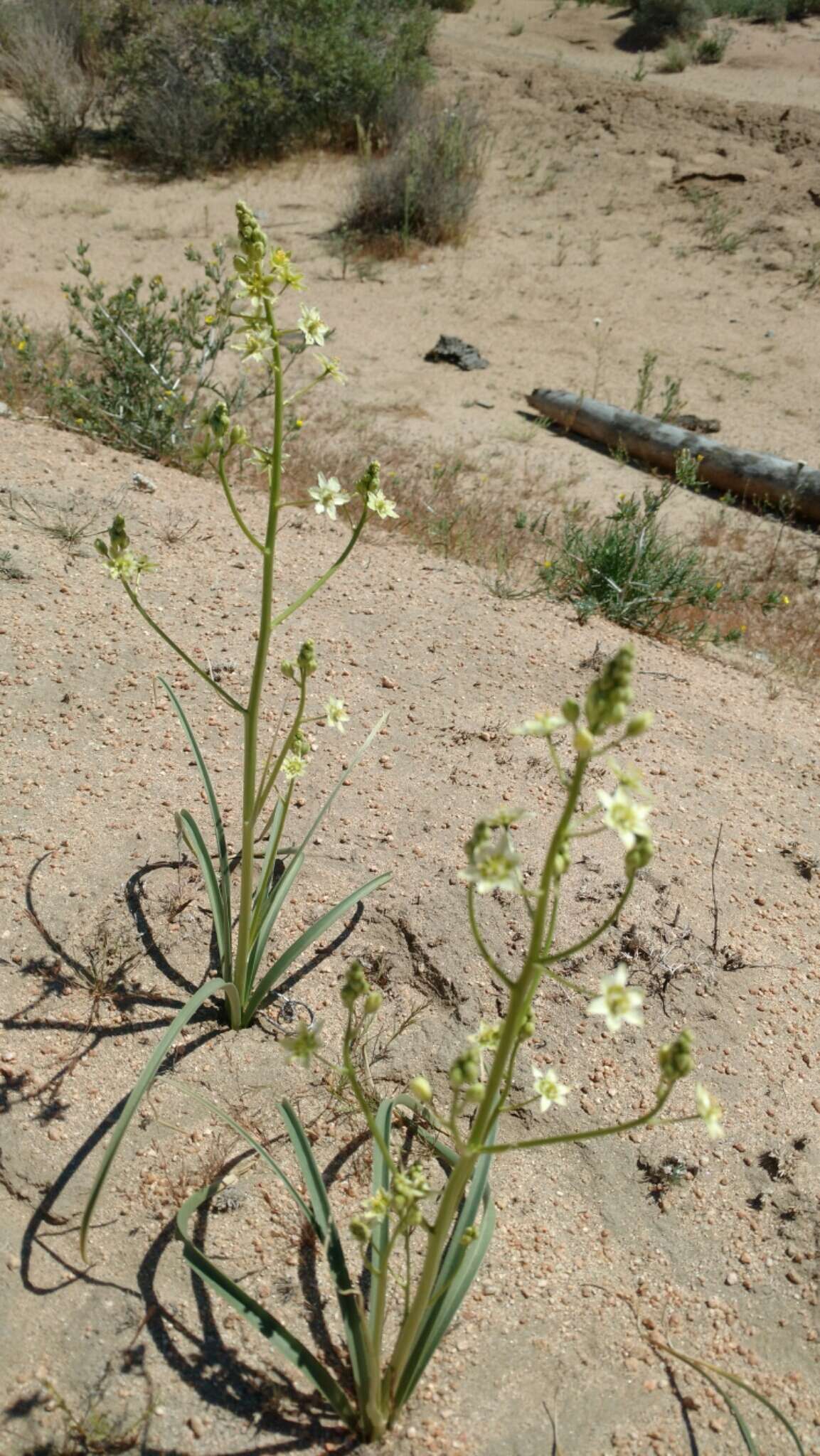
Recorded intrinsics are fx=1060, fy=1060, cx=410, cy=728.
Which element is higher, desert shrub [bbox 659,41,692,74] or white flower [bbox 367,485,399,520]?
desert shrub [bbox 659,41,692,74]

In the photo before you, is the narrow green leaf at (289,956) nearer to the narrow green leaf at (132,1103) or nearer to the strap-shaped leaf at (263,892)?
the strap-shaped leaf at (263,892)

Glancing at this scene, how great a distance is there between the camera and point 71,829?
267 cm

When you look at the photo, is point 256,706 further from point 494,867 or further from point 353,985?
point 494,867

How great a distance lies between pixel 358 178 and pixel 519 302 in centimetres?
268

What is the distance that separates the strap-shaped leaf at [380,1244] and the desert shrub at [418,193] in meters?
10.3

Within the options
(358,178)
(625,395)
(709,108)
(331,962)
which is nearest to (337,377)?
(331,962)

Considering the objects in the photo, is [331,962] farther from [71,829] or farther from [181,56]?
[181,56]

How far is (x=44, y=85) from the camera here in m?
12.0

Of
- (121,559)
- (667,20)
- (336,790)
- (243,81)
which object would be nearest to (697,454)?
(336,790)

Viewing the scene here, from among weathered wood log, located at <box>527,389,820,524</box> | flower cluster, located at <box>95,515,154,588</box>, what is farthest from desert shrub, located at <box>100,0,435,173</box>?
flower cluster, located at <box>95,515,154,588</box>

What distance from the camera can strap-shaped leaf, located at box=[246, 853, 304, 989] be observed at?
2.23 meters

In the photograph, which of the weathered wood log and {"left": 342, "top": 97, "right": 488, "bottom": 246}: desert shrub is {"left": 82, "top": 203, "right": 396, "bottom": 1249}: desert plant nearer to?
the weathered wood log

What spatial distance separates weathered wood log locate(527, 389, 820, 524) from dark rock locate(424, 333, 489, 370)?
3.10 ft

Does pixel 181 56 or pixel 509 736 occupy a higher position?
pixel 181 56
